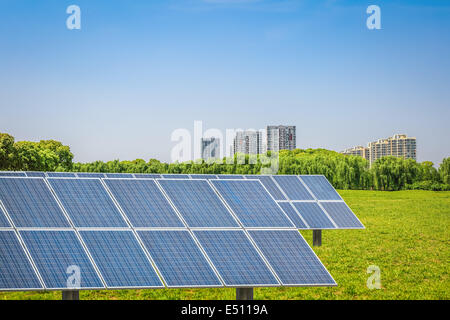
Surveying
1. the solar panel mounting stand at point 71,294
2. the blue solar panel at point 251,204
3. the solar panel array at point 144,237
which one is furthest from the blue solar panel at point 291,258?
the solar panel mounting stand at point 71,294

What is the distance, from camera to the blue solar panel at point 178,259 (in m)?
11.1

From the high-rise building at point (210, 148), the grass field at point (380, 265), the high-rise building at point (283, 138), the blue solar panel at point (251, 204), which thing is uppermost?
the high-rise building at point (283, 138)

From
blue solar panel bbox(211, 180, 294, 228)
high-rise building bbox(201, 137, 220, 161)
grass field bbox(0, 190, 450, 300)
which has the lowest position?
grass field bbox(0, 190, 450, 300)

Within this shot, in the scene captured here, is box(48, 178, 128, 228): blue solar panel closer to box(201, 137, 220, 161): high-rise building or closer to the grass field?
the grass field

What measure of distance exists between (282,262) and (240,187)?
316 cm

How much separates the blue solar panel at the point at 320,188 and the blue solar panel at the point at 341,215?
0.48m

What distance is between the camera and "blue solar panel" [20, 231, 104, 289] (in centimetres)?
1059

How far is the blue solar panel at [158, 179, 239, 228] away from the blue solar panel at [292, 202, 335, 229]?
935 cm

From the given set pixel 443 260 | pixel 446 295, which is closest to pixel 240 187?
pixel 446 295

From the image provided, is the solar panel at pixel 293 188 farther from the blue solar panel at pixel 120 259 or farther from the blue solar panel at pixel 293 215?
the blue solar panel at pixel 120 259

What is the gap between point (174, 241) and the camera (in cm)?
1197

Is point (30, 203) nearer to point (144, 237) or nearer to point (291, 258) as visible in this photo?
point (144, 237)

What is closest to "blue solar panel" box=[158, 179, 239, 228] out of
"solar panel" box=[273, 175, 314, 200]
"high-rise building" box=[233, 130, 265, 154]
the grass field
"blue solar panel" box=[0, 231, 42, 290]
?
"blue solar panel" box=[0, 231, 42, 290]
